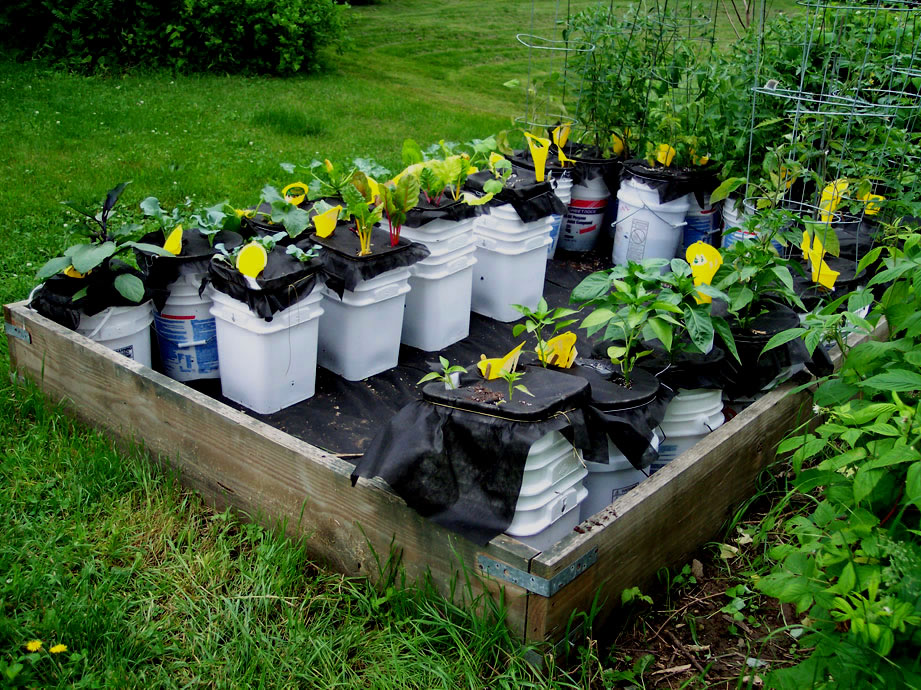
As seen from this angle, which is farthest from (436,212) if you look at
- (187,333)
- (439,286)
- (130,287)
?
(130,287)

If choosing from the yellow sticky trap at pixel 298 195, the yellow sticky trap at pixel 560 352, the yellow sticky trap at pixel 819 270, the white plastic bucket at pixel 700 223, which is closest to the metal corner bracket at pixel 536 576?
the yellow sticky trap at pixel 560 352

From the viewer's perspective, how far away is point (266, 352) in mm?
2645

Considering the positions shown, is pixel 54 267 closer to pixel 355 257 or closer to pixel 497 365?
pixel 355 257

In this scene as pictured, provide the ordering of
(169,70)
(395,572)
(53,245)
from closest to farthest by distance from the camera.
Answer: (395,572) → (53,245) → (169,70)

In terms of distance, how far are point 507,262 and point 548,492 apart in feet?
5.35

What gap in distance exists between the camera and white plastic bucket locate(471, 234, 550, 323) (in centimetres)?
348

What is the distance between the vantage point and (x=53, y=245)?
13.1 ft

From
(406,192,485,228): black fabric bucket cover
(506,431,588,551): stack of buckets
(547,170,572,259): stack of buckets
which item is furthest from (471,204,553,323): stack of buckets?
(506,431,588,551): stack of buckets

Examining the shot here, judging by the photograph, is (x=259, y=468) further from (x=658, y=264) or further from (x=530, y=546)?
(x=658, y=264)

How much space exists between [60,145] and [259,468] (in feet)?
13.3

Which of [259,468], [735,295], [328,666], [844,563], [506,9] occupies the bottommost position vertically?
[328,666]

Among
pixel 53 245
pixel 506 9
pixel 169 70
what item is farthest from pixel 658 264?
pixel 506 9

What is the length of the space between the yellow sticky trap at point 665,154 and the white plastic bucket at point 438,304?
3.97ft

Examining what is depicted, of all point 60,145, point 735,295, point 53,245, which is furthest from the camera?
point 60,145
